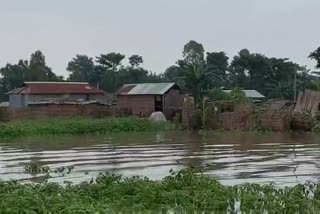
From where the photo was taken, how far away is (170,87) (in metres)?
41.3

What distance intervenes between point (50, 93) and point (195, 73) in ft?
40.4

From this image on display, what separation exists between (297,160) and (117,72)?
4789 centimetres

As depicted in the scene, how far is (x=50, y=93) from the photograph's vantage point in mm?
45219

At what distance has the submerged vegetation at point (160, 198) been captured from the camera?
7.31 m

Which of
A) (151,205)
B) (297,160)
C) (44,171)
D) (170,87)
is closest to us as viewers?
(151,205)

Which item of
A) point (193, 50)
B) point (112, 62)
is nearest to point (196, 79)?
point (112, 62)

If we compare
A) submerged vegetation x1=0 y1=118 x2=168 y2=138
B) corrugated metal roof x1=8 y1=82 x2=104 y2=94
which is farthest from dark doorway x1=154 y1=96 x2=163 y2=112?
corrugated metal roof x1=8 y1=82 x2=104 y2=94

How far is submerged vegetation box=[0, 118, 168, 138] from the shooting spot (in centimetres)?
2939

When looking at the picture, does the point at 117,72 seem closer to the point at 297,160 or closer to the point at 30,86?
the point at 30,86

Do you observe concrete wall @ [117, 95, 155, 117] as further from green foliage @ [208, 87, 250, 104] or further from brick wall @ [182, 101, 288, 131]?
brick wall @ [182, 101, 288, 131]

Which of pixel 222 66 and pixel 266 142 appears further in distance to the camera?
pixel 222 66

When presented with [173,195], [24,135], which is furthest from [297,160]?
[24,135]

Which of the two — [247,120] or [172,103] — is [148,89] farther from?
[247,120]

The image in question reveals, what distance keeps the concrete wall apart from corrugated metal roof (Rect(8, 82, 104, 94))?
179 inches
